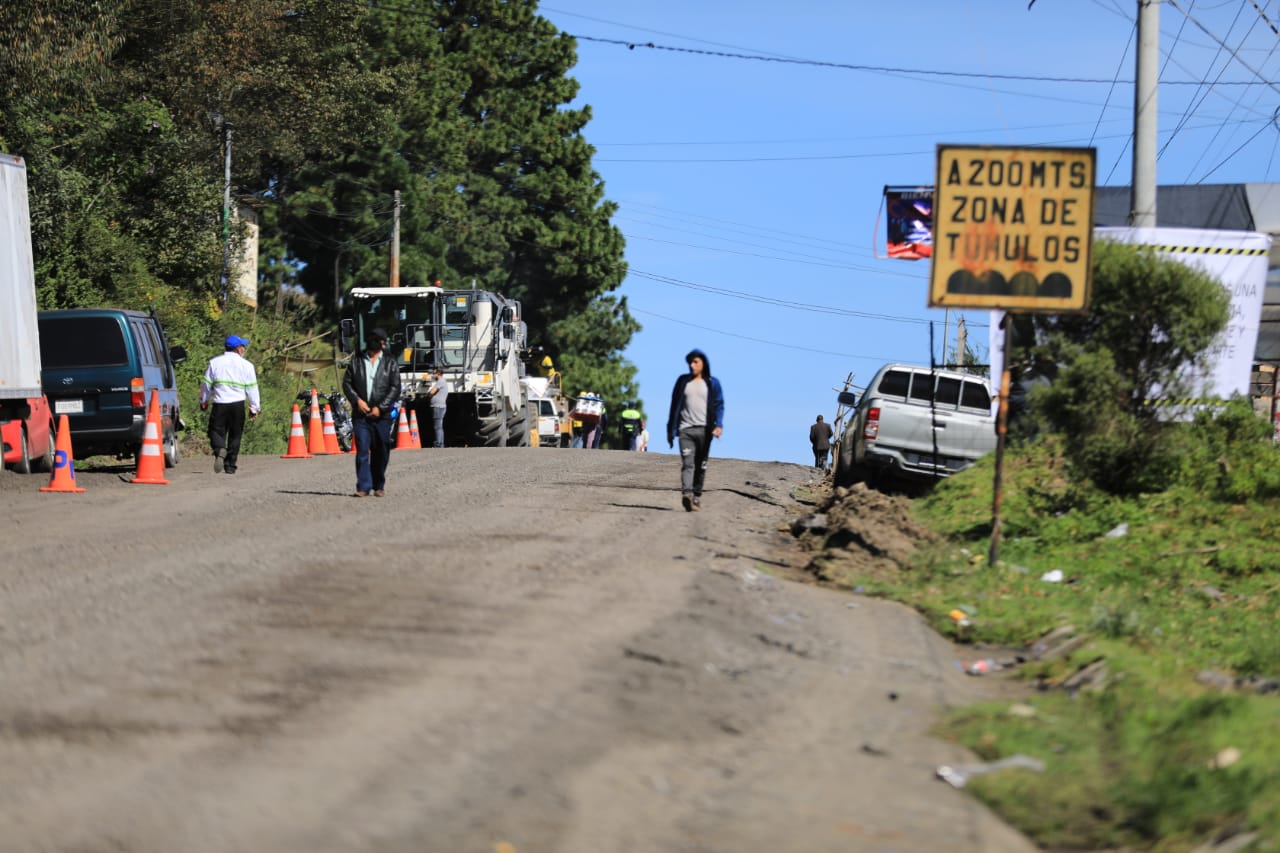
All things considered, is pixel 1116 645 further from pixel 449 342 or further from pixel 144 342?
pixel 449 342

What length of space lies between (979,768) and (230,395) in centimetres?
1516

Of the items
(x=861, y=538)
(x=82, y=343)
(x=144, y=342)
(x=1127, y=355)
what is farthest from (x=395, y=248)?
(x=861, y=538)

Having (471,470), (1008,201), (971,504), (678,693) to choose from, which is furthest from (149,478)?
(678,693)

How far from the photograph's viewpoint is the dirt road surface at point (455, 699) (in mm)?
5500

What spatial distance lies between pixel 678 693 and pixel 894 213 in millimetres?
15925

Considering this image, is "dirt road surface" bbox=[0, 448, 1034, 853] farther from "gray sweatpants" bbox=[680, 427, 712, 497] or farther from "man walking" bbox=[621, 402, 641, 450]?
"man walking" bbox=[621, 402, 641, 450]

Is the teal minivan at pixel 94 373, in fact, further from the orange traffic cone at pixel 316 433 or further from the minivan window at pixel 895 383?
the minivan window at pixel 895 383

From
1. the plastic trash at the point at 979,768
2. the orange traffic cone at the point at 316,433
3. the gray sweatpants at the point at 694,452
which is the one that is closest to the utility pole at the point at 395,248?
the orange traffic cone at the point at 316,433

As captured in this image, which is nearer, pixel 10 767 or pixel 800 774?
pixel 10 767

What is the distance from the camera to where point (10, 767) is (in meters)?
5.85

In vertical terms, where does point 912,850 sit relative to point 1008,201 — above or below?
below

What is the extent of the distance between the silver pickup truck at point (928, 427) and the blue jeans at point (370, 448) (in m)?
7.45

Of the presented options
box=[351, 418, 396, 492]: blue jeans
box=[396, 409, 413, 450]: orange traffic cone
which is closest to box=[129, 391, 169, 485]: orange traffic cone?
box=[351, 418, 396, 492]: blue jeans

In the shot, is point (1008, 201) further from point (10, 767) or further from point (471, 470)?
point (471, 470)
